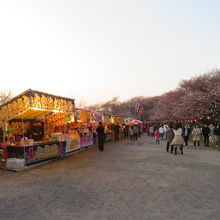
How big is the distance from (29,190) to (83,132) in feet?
34.5

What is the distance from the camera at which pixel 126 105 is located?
76875 mm

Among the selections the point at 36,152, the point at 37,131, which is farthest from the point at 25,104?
the point at 37,131

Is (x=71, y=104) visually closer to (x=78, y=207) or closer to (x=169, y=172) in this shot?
(x=169, y=172)

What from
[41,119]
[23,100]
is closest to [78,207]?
[23,100]

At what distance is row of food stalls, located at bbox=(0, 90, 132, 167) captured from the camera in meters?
9.12

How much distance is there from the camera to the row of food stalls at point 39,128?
9.12 m

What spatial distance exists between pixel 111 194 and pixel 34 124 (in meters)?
9.13

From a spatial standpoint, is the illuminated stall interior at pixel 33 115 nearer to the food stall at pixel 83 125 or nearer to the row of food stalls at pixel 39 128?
the row of food stalls at pixel 39 128

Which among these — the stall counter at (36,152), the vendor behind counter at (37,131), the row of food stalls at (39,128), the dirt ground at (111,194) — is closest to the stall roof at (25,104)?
the row of food stalls at (39,128)

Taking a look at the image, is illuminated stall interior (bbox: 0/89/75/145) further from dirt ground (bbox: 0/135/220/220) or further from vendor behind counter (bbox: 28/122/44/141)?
dirt ground (bbox: 0/135/220/220)

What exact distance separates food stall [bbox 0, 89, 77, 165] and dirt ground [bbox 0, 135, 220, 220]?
4.27 ft

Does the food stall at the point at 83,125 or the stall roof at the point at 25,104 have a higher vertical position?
the stall roof at the point at 25,104

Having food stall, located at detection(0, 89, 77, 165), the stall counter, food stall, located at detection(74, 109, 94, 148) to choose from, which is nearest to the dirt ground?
the stall counter

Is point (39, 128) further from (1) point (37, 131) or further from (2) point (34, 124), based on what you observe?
(2) point (34, 124)
